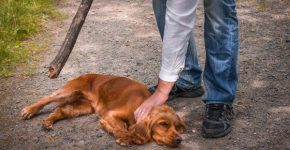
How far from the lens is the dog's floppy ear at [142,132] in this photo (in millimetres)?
3818

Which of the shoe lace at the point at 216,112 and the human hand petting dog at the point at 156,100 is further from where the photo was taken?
the shoe lace at the point at 216,112

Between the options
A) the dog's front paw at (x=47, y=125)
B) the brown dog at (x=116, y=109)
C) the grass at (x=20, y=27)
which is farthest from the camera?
the grass at (x=20, y=27)

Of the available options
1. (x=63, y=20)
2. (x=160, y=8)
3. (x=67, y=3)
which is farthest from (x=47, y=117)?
(x=67, y=3)

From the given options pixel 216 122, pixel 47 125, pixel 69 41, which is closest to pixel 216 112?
pixel 216 122

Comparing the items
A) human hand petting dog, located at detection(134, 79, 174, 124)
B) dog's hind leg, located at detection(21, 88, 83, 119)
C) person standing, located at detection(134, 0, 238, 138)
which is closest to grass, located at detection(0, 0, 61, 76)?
dog's hind leg, located at detection(21, 88, 83, 119)

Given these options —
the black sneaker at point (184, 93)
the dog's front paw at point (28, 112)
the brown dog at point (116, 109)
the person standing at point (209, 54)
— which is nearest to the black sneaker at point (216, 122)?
the person standing at point (209, 54)

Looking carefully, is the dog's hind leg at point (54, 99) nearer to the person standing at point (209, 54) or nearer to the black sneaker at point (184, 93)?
the black sneaker at point (184, 93)

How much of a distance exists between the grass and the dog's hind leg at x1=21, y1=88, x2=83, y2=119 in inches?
46.0

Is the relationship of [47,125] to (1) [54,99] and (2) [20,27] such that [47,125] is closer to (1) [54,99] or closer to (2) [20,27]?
(1) [54,99]

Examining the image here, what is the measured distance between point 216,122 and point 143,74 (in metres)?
1.57

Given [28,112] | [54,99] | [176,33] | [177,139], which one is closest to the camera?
[176,33]

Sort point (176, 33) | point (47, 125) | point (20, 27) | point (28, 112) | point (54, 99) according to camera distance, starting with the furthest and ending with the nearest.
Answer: point (20, 27) < point (54, 99) < point (28, 112) < point (47, 125) < point (176, 33)

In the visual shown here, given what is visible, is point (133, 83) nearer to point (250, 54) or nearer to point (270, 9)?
point (250, 54)

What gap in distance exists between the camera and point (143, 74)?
5.39m
